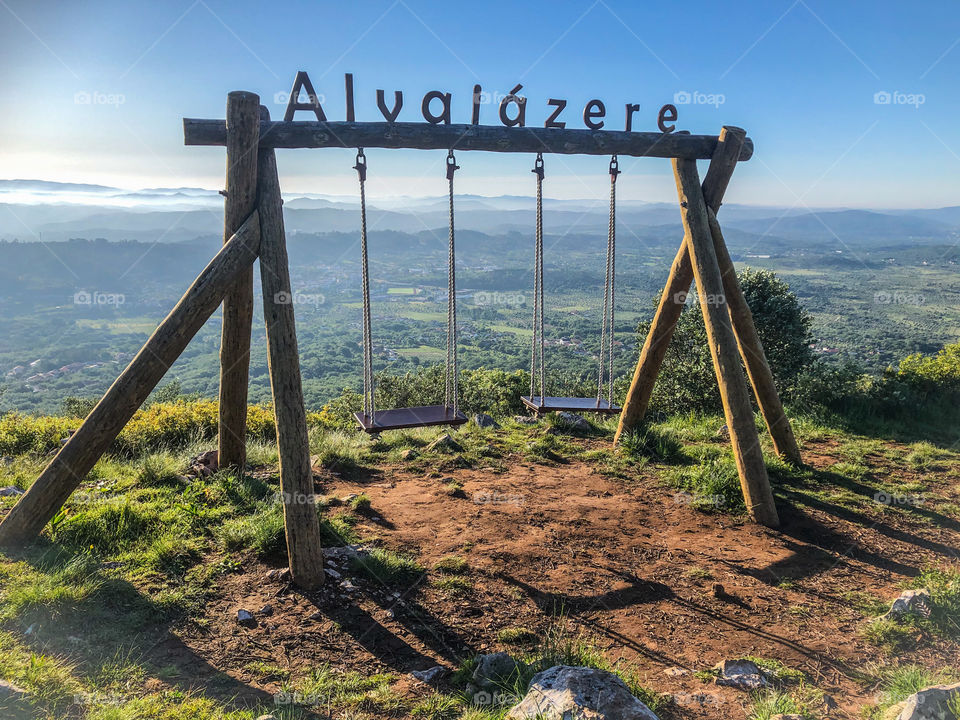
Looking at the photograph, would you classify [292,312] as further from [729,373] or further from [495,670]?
[729,373]

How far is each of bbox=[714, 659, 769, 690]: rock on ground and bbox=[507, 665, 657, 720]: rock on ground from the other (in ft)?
3.76

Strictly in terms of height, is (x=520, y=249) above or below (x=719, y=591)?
above

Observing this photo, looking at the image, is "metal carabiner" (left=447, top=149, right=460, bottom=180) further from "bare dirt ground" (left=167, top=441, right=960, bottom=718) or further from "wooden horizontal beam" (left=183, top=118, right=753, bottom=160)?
"bare dirt ground" (left=167, top=441, right=960, bottom=718)

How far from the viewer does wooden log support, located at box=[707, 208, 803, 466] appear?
665 centimetres

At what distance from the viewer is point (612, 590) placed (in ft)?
16.1

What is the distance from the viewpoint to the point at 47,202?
83062mm

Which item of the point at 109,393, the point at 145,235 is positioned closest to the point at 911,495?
the point at 109,393

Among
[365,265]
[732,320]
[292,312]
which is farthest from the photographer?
[732,320]

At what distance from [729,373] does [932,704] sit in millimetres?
3633

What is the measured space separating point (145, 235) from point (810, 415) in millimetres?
94637

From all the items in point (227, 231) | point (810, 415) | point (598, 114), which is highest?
point (598, 114)

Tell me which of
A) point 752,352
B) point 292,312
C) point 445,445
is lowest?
point 445,445

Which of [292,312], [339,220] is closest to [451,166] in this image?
[292,312]

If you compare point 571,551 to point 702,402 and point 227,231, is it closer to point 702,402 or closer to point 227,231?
point 227,231
